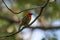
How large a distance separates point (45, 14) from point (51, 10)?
6.0 inches

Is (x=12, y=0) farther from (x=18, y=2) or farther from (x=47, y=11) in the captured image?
(x=47, y=11)

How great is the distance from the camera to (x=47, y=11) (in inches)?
231

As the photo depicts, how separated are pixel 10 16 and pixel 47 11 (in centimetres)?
107

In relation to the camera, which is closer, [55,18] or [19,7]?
[55,18]

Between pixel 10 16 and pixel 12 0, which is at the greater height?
pixel 12 0

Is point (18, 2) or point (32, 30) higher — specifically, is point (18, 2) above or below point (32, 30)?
above

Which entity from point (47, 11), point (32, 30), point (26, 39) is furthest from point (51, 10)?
point (26, 39)

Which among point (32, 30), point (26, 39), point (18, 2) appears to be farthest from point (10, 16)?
point (26, 39)

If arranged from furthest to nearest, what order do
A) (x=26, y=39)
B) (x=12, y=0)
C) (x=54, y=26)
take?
(x=12, y=0) < (x=54, y=26) < (x=26, y=39)

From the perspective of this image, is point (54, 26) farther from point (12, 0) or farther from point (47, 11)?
point (12, 0)

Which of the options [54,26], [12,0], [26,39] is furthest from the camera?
[12,0]

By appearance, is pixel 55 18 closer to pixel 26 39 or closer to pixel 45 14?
pixel 45 14

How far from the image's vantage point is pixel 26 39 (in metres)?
5.31

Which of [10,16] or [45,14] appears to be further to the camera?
[10,16]
